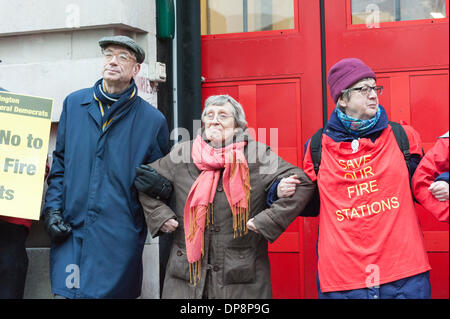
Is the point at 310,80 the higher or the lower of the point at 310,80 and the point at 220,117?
the higher

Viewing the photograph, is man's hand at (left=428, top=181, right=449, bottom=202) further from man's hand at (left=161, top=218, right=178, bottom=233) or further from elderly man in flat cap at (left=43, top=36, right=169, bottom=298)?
elderly man in flat cap at (left=43, top=36, right=169, bottom=298)

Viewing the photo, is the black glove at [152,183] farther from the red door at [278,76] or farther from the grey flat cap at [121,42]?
the red door at [278,76]

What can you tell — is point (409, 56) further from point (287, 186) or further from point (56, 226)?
point (56, 226)

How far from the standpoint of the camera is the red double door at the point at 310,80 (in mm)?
4316

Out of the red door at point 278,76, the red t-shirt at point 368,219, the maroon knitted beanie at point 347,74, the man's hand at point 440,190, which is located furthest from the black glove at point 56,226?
the man's hand at point 440,190

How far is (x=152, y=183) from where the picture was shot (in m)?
3.43

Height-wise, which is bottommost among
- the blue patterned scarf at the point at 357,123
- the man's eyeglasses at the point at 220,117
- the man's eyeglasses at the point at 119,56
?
the blue patterned scarf at the point at 357,123

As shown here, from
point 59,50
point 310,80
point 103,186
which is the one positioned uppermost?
point 59,50

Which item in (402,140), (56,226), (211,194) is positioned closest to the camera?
(402,140)

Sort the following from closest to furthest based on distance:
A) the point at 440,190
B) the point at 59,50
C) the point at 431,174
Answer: the point at 440,190 → the point at 431,174 → the point at 59,50

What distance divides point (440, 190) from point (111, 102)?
199 centimetres

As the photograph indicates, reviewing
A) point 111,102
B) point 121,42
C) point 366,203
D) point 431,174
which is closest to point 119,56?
point 121,42

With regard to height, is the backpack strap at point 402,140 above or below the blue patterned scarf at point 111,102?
below

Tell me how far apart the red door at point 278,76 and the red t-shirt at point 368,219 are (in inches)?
49.5
